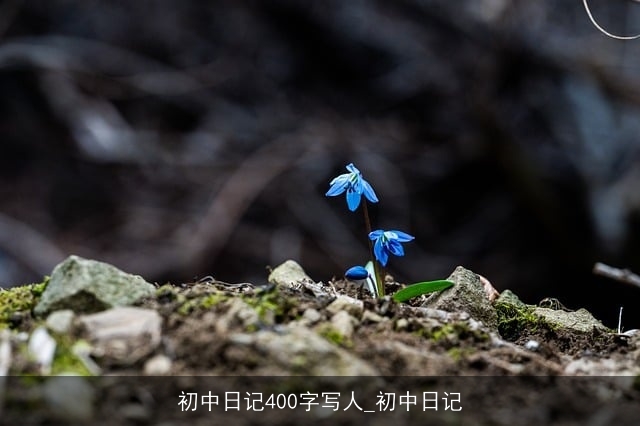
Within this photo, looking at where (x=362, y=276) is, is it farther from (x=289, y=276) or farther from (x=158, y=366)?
(x=158, y=366)

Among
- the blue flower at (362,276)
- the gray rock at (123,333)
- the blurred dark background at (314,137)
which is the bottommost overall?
the gray rock at (123,333)

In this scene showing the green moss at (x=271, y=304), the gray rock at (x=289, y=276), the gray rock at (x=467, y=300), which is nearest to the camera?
the green moss at (x=271, y=304)

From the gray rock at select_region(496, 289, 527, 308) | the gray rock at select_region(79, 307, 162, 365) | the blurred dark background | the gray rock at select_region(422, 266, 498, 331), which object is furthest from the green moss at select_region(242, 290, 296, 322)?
the blurred dark background

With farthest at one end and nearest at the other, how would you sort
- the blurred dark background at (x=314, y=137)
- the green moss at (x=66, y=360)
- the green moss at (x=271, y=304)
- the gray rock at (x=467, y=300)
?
1. the blurred dark background at (x=314, y=137)
2. the gray rock at (x=467, y=300)
3. the green moss at (x=271, y=304)
4. the green moss at (x=66, y=360)

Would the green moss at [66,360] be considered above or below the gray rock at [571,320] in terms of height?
below

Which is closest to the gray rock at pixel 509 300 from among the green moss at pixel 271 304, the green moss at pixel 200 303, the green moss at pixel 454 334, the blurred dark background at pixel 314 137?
the green moss at pixel 454 334

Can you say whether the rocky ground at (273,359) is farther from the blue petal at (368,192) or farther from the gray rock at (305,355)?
the blue petal at (368,192)

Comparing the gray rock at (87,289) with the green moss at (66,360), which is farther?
the gray rock at (87,289)
